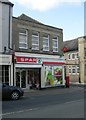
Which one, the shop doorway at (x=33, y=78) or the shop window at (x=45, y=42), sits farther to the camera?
the shop window at (x=45, y=42)

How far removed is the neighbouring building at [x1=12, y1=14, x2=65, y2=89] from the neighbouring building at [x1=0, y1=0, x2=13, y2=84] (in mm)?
651

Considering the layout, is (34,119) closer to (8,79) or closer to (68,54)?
(8,79)

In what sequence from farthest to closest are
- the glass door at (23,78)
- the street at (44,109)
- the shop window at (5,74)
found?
the glass door at (23,78) < the shop window at (5,74) < the street at (44,109)

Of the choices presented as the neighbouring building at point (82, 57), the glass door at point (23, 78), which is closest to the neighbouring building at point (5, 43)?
the glass door at point (23, 78)

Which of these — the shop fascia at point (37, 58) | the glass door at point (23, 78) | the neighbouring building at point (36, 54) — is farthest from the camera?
the glass door at point (23, 78)

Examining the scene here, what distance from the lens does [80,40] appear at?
51.0 meters

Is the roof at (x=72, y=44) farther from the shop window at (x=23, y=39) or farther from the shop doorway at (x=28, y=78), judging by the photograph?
the shop window at (x=23, y=39)

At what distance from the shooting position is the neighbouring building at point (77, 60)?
50469mm

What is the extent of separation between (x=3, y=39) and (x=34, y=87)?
6.79 metres

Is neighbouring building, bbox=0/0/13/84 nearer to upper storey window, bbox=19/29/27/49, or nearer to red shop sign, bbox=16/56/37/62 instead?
red shop sign, bbox=16/56/37/62

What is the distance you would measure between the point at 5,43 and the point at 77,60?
2623cm

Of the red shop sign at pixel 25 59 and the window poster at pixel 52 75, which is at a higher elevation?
the red shop sign at pixel 25 59

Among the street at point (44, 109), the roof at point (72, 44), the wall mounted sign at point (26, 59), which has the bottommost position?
the street at point (44, 109)

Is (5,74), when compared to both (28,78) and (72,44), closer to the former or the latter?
(28,78)
